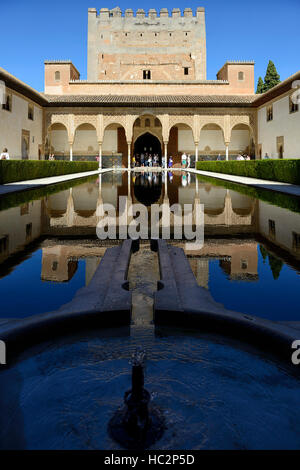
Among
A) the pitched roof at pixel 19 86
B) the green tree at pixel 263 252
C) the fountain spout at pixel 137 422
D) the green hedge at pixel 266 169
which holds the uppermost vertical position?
the pitched roof at pixel 19 86

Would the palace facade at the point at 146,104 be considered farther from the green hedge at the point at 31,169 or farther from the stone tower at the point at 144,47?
the green hedge at the point at 31,169

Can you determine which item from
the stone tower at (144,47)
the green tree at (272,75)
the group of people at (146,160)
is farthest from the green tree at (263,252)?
the green tree at (272,75)

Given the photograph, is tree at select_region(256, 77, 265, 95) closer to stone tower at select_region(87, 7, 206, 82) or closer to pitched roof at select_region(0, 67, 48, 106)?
stone tower at select_region(87, 7, 206, 82)

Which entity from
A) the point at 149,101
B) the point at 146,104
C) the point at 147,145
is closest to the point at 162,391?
the point at 149,101

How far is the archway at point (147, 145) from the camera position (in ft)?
111

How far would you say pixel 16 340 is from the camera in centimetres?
212

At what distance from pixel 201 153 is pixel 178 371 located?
30901mm

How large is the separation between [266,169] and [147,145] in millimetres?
19366

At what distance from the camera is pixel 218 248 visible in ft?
14.4

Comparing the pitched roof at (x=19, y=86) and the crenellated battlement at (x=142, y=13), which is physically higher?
the crenellated battlement at (x=142, y=13)

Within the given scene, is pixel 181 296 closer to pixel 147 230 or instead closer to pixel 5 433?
pixel 5 433

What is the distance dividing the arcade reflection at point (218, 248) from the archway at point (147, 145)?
2713 centimetres

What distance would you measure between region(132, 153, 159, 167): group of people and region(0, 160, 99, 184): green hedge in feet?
37.9

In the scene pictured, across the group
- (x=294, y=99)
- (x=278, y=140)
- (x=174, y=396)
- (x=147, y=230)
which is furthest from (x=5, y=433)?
(x=278, y=140)
